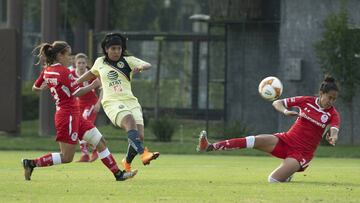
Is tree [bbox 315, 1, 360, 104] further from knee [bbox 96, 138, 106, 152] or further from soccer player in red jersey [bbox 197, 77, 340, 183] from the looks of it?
knee [bbox 96, 138, 106, 152]

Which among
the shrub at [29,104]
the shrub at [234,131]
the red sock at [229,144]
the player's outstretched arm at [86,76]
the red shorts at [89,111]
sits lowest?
the shrub at [29,104]

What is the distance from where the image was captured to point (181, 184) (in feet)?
47.5

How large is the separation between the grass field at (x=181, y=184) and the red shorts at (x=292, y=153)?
28 cm

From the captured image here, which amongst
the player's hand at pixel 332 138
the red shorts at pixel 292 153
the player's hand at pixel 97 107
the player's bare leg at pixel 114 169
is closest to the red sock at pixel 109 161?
the player's bare leg at pixel 114 169

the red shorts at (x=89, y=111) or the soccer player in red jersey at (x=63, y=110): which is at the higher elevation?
the soccer player in red jersey at (x=63, y=110)

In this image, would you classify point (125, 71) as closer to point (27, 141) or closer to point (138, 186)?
point (138, 186)

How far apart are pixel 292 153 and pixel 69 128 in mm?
3002

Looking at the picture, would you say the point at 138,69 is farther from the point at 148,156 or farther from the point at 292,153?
the point at 292,153

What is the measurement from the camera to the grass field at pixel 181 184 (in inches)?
494

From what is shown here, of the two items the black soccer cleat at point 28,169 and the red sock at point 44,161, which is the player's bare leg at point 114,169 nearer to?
the red sock at point 44,161

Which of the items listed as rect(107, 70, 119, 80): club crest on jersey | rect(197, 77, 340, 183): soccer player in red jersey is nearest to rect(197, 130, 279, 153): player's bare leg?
rect(197, 77, 340, 183): soccer player in red jersey

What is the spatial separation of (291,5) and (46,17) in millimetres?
6171

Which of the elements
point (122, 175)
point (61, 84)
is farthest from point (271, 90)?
point (61, 84)

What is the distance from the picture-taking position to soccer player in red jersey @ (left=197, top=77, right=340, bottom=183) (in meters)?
15.2
